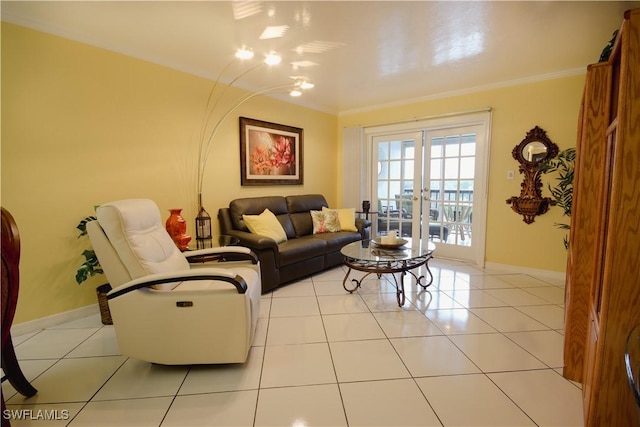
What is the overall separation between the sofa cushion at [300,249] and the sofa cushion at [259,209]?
15.8 inches

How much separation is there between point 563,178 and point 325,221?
2.68 metres

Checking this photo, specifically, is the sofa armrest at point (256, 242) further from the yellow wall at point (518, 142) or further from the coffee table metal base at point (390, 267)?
the yellow wall at point (518, 142)

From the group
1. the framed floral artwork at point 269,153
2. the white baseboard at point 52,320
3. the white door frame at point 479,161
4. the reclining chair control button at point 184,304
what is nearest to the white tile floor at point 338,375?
the white baseboard at point 52,320

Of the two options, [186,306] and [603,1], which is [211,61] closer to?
[186,306]

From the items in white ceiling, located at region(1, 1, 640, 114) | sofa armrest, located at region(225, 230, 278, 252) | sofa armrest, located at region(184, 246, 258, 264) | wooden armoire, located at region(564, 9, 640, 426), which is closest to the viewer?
wooden armoire, located at region(564, 9, 640, 426)

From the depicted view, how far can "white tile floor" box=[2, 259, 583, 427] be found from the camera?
1.46m

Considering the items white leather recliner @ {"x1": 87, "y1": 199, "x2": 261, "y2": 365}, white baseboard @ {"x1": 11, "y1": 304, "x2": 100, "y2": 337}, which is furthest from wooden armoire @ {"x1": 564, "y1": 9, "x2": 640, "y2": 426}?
white baseboard @ {"x1": 11, "y1": 304, "x2": 100, "y2": 337}

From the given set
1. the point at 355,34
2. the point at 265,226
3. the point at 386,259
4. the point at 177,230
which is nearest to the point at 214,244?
the point at 265,226

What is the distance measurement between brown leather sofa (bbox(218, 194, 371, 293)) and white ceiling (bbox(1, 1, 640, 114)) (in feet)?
5.00

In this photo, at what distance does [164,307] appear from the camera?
1.68 m

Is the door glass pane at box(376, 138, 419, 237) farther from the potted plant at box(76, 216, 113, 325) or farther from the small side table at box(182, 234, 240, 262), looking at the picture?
the potted plant at box(76, 216, 113, 325)

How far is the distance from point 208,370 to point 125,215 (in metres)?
1.06

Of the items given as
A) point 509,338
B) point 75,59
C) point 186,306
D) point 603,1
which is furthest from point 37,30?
point 509,338

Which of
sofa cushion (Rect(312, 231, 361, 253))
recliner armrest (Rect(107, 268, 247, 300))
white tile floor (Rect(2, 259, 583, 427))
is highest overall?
recliner armrest (Rect(107, 268, 247, 300))
